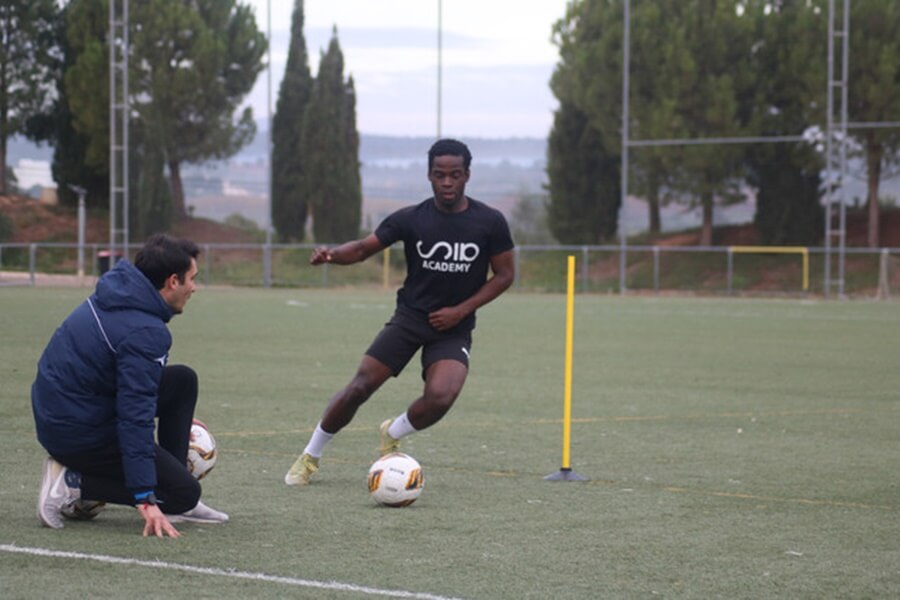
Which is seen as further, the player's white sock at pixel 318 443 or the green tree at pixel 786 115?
the green tree at pixel 786 115

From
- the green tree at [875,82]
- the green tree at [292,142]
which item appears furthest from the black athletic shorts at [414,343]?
the green tree at [292,142]

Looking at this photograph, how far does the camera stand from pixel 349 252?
8.95m

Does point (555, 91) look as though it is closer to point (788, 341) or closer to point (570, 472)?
point (788, 341)

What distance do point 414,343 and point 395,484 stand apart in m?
1.31

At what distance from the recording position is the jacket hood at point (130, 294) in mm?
6902

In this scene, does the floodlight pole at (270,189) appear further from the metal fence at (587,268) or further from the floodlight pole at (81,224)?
the floodlight pole at (81,224)

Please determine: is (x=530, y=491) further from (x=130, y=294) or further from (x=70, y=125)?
(x=70, y=125)

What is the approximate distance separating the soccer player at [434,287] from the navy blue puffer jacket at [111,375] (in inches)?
76.8

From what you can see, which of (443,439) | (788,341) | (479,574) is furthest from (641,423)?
(788,341)

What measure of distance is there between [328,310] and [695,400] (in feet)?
59.9

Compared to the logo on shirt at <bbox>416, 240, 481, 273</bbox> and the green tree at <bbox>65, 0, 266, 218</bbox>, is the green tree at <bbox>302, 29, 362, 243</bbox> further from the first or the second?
the logo on shirt at <bbox>416, 240, 481, 273</bbox>

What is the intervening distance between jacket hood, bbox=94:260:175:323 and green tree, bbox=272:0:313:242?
1763 inches

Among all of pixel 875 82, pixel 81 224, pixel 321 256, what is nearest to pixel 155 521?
pixel 321 256

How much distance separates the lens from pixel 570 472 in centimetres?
928
